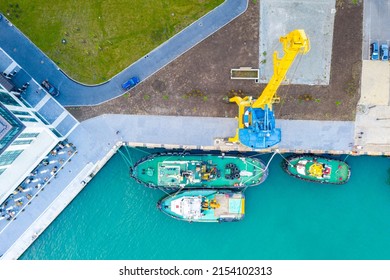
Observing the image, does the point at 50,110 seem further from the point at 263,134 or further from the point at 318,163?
the point at 318,163

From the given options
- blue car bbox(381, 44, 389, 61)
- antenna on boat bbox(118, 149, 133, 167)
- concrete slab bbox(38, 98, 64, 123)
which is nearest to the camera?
blue car bbox(381, 44, 389, 61)

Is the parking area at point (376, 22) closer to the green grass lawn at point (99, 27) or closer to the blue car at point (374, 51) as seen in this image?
the blue car at point (374, 51)

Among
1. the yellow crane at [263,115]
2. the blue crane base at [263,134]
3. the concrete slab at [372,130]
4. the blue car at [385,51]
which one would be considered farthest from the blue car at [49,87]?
the blue car at [385,51]

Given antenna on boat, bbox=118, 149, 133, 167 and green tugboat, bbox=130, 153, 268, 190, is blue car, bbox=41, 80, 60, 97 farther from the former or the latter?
green tugboat, bbox=130, 153, 268, 190

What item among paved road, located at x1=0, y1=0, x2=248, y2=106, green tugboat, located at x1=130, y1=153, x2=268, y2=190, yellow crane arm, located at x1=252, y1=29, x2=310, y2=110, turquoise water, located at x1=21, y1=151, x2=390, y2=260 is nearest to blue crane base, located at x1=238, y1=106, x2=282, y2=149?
yellow crane arm, located at x1=252, y1=29, x2=310, y2=110

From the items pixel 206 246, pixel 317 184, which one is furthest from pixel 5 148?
pixel 317 184

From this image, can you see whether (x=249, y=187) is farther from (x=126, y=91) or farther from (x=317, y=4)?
(x=317, y=4)
